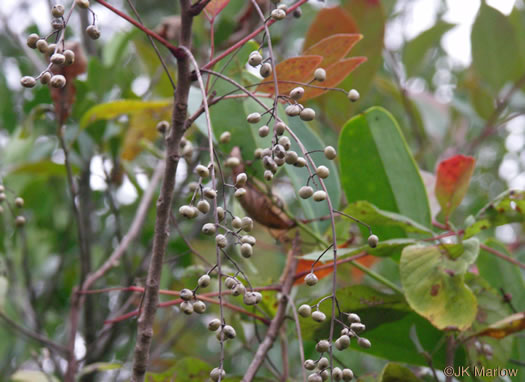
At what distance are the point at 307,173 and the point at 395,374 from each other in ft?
0.98

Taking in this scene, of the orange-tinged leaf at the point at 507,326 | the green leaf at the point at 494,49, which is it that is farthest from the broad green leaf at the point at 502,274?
the green leaf at the point at 494,49

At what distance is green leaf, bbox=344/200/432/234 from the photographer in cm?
71

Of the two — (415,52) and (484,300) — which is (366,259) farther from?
(415,52)

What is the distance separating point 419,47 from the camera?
1465 millimetres

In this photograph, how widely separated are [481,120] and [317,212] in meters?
0.89

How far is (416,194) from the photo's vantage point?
806 millimetres

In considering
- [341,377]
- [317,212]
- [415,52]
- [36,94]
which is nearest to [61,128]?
[36,94]

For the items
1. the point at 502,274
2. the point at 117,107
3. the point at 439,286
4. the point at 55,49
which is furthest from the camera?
the point at 117,107

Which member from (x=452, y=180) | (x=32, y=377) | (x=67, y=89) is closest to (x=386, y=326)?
(x=452, y=180)

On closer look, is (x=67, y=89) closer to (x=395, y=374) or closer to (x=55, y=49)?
(x=55, y=49)

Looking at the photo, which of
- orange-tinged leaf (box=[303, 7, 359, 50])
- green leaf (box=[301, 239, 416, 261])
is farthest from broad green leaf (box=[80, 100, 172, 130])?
green leaf (box=[301, 239, 416, 261])

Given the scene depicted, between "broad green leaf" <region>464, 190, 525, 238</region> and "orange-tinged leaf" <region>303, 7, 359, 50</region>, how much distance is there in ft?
1.46

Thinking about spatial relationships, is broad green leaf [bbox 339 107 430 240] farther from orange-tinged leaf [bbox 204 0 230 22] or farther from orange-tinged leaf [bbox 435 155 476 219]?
orange-tinged leaf [bbox 204 0 230 22]

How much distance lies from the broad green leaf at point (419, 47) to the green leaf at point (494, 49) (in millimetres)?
154
